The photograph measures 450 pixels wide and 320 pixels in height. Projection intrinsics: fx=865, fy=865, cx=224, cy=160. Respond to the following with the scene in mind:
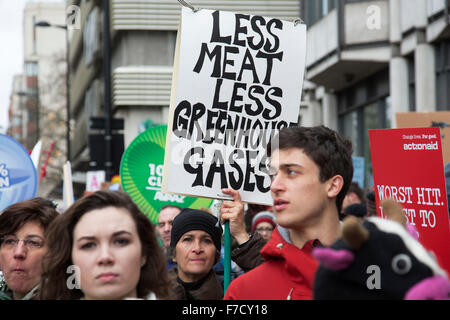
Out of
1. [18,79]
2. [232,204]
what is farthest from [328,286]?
[18,79]

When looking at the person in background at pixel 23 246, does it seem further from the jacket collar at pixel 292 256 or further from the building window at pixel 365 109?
the building window at pixel 365 109

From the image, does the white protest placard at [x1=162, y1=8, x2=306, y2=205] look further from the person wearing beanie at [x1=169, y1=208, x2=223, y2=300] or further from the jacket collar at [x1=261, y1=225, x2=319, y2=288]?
the jacket collar at [x1=261, y1=225, x2=319, y2=288]

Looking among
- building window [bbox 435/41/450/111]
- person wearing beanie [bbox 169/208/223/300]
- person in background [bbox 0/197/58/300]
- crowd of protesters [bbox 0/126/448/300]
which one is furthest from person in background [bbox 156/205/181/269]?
building window [bbox 435/41/450/111]

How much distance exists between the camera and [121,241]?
2959mm

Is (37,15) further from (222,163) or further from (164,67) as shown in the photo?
(222,163)

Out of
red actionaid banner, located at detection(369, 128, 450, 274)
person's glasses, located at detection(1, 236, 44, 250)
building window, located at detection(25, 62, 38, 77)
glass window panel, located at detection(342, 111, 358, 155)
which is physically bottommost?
person's glasses, located at detection(1, 236, 44, 250)

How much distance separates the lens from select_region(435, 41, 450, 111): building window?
54.9 feet

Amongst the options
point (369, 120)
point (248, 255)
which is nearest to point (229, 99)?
point (248, 255)

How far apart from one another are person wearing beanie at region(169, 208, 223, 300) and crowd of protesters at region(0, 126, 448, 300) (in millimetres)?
783

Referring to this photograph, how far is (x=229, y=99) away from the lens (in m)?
4.95

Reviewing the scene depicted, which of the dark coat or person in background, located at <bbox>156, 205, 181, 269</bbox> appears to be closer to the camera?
the dark coat

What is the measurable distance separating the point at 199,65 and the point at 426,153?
139 centimetres

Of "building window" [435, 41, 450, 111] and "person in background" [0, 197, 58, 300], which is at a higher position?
"building window" [435, 41, 450, 111]

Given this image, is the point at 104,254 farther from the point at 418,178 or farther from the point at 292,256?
the point at 418,178
